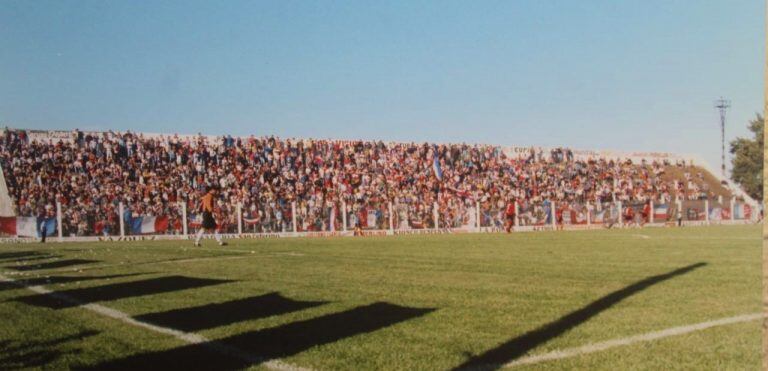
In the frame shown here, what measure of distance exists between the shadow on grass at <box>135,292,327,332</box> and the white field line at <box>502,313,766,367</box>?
3.02 m

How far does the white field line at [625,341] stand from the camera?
15.5ft

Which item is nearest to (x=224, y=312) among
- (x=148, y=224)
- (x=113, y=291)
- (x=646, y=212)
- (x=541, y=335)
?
(x=113, y=291)

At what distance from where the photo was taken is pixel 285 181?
40594 millimetres

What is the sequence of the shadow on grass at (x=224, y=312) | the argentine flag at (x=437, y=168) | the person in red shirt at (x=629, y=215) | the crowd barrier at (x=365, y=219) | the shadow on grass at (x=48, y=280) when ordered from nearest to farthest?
the shadow on grass at (x=224, y=312) < the shadow on grass at (x=48, y=280) < the crowd barrier at (x=365, y=219) < the person in red shirt at (x=629, y=215) < the argentine flag at (x=437, y=168)

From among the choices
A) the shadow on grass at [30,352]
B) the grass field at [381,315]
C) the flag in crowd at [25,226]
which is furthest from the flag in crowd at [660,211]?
the shadow on grass at [30,352]

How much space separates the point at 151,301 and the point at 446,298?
11.4ft

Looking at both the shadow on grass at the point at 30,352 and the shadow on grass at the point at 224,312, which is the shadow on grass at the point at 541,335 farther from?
the shadow on grass at the point at 30,352

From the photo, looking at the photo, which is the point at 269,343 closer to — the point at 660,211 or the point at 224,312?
the point at 224,312

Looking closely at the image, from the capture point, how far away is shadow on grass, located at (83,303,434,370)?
4773 mm

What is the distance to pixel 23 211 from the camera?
104ft

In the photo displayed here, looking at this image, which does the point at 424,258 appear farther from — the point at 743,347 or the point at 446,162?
the point at 446,162

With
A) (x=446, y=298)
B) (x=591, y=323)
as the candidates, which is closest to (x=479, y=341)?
(x=591, y=323)

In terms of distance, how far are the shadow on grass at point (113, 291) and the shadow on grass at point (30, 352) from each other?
6.70 ft

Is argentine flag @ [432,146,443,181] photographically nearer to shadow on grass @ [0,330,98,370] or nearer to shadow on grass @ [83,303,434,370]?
shadow on grass @ [83,303,434,370]
